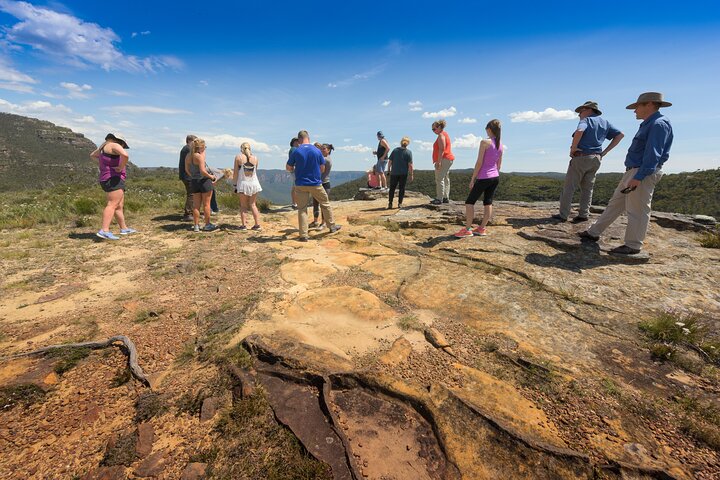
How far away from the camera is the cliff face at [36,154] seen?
218 ft

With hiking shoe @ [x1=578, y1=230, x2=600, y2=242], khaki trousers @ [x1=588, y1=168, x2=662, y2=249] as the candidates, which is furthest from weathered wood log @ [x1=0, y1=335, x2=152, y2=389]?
hiking shoe @ [x1=578, y1=230, x2=600, y2=242]

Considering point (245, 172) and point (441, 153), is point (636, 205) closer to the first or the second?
point (441, 153)

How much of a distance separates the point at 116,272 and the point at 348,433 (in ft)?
15.7

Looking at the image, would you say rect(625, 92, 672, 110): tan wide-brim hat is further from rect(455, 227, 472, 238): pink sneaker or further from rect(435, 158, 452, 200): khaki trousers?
rect(435, 158, 452, 200): khaki trousers

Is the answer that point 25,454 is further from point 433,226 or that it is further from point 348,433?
point 433,226

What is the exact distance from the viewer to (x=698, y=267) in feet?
15.5

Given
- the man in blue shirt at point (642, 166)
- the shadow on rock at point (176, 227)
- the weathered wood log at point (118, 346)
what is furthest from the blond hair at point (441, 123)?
the weathered wood log at point (118, 346)

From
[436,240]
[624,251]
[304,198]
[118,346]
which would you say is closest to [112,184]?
[304,198]

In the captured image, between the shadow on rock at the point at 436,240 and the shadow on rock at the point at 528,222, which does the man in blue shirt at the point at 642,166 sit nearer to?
the shadow on rock at the point at 528,222

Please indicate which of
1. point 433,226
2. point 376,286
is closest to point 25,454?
point 376,286

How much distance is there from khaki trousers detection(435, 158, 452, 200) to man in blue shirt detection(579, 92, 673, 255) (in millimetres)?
4332

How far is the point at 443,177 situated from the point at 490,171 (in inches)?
142

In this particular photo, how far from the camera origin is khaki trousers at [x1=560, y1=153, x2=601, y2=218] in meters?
6.22

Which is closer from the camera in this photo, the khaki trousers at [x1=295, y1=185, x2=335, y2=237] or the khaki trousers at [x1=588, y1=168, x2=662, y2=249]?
the khaki trousers at [x1=588, y1=168, x2=662, y2=249]
